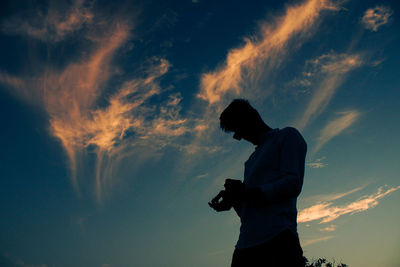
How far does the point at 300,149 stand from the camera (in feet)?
7.98

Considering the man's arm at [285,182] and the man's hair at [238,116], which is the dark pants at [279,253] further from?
the man's hair at [238,116]

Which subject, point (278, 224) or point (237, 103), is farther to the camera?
point (237, 103)

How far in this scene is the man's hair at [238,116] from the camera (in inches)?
114

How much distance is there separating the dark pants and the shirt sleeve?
322mm

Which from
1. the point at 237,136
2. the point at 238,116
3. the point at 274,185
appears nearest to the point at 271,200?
the point at 274,185

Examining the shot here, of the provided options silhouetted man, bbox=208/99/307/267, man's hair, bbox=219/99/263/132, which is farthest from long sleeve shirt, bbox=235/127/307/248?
man's hair, bbox=219/99/263/132

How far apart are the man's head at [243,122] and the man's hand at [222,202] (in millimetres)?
738

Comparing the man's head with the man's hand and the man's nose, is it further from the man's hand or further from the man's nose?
the man's hand

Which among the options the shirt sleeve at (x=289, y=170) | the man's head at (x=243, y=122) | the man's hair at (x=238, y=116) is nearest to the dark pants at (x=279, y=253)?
the shirt sleeve at (x=289, y=170)

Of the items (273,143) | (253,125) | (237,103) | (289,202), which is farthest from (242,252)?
(237,103)

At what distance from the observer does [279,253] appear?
2104 mm

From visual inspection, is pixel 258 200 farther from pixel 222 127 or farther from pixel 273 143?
pixel 222 127

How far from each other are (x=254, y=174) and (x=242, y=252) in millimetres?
754

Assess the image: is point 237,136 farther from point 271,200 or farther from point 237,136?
point 271,200
